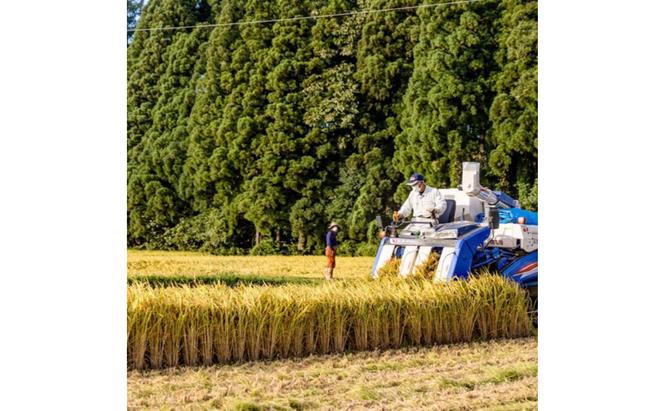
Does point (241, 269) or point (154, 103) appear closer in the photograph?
point (241, 269)

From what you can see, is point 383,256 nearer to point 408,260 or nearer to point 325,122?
point 408,260

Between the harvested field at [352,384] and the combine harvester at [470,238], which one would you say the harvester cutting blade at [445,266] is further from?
the harvested field at [352,384]

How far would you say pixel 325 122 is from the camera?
34.1 ft

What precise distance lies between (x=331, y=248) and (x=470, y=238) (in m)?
2.20

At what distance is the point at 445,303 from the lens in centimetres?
796

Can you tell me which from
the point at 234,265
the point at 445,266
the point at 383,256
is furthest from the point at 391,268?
the point at 234,265

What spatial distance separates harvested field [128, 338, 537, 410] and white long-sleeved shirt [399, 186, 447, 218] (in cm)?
137

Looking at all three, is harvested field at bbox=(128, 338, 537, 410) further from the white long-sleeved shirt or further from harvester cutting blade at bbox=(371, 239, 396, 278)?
the white long-sleeved shirt

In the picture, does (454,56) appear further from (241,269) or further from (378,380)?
(378,380)

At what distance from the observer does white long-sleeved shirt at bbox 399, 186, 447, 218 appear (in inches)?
336

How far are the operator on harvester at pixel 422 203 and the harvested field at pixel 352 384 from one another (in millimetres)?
1350

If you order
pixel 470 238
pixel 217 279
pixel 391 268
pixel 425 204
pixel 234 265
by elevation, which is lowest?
pixel 217 279
